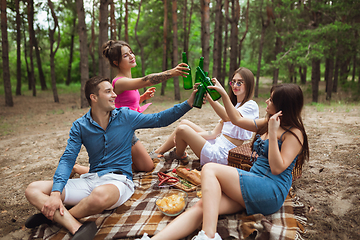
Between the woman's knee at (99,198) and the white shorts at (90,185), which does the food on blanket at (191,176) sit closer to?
the white shorts at (90,185)

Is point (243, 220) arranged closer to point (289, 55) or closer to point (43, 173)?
point (43, 173)

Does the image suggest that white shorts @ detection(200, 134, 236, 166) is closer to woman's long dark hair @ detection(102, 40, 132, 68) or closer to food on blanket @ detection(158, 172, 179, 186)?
food on blanket @ detection(158, 172, 179, 186)

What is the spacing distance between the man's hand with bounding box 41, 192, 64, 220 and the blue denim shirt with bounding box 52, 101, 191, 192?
1.18 ft

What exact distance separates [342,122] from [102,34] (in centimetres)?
844

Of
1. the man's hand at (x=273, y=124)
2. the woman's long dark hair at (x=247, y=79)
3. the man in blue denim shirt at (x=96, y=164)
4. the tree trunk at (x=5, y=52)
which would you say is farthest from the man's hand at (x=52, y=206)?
the tree trunk at (x=5, y=52)

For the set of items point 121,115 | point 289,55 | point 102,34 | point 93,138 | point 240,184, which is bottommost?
point 240,184

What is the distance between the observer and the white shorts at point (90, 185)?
2461 millimetres

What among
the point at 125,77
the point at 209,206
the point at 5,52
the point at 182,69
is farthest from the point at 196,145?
the point at 5,52

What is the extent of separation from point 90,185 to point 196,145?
144 cm

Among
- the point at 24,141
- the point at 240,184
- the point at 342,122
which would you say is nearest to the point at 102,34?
the point at 24,141

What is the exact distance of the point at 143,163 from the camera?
3549 mm

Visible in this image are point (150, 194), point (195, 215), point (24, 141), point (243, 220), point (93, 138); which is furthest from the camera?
point (24, 141)

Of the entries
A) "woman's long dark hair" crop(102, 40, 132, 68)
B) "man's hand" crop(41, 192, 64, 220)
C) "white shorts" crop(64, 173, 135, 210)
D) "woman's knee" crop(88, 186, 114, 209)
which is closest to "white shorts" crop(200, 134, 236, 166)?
"white shorts" crop(64, 173, 135, 210)

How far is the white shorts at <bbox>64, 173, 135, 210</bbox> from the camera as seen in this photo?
8.07 ft
